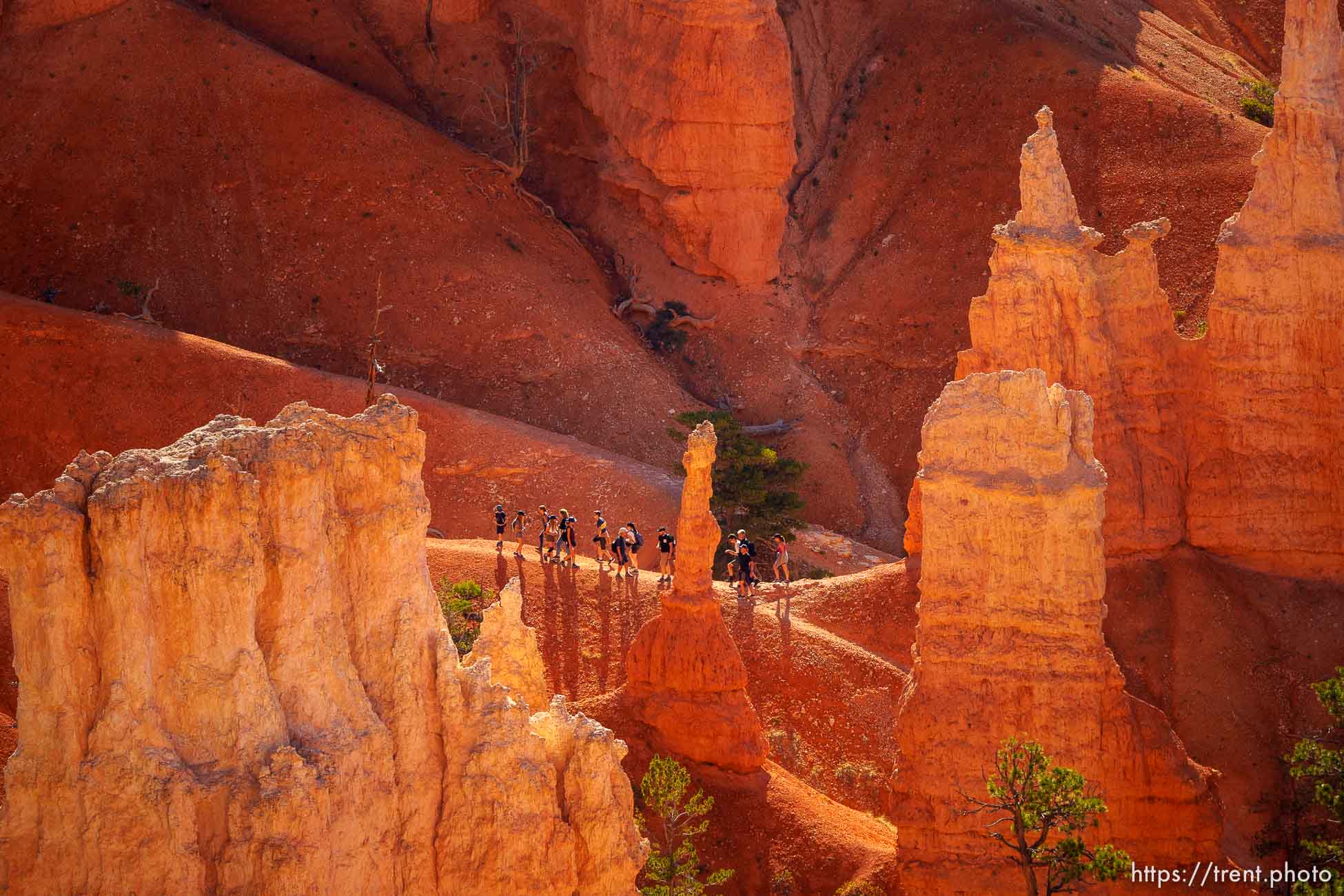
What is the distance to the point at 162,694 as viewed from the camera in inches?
740

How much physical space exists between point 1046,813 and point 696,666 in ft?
31.6

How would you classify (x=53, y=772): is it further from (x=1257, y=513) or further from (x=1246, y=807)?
(x=1257, y=513)

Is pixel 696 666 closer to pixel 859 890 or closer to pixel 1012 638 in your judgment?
pixel 859 890

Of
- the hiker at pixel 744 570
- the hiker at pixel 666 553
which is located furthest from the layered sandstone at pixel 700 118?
the hiker at pixel 744 570

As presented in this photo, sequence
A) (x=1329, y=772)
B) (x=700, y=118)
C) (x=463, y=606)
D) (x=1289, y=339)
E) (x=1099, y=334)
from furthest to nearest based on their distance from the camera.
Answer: (x=700, y=118) < (x=1099, y=334) < (x=1289, y=339) < (x=463, y=606) < (x=1329, y=772)

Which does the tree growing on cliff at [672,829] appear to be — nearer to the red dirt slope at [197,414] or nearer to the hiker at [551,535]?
the hiker at [551,535]

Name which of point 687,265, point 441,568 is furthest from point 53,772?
point 687,265

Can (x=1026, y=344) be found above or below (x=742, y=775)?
above

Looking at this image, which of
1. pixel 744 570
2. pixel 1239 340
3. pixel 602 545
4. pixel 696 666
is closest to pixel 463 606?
pixel 602 545

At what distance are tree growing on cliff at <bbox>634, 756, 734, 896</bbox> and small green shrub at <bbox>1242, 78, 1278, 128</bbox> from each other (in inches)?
1503

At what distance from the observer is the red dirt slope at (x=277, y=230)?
5525 cm

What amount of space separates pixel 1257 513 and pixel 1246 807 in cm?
642

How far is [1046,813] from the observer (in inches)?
999

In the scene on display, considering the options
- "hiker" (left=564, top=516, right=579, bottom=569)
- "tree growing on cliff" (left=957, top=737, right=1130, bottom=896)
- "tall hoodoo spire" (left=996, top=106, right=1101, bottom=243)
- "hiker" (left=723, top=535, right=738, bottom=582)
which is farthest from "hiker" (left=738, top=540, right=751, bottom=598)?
"tree growing on cliff" (left=957, top=737, right=1130, bottom=896)
